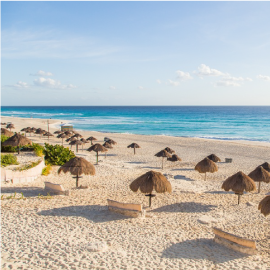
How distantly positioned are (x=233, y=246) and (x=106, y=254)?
356cm

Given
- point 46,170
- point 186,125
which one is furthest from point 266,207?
point 186,125

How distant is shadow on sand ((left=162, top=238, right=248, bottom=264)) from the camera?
7.46m

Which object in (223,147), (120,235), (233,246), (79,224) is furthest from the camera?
(223,147)

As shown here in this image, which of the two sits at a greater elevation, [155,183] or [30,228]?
[155,183]

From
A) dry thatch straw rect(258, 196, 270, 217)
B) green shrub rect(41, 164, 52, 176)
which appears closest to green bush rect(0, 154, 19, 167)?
green shrub rect(41, 164, 52, 176)

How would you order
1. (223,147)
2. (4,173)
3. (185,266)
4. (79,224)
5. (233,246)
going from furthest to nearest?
(223,147), (4,173), (79,224), (233,246), (185,266)

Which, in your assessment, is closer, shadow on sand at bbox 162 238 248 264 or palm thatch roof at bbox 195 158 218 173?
shadow on sand at bbox 162 238 248 264

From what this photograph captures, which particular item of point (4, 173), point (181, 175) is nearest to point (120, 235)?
point (4, 173)

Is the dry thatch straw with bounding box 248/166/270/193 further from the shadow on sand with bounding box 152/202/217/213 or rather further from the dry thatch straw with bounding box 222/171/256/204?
the shadow on sand with bounding box 152/202/217/213

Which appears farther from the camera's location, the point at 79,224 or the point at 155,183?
the point at 155,183

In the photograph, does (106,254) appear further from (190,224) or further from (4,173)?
(4,173)

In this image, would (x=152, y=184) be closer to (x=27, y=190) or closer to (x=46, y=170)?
(x=27, y=190)

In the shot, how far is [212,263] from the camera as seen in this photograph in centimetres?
721

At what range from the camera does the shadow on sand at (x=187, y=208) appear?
11.2 meters
